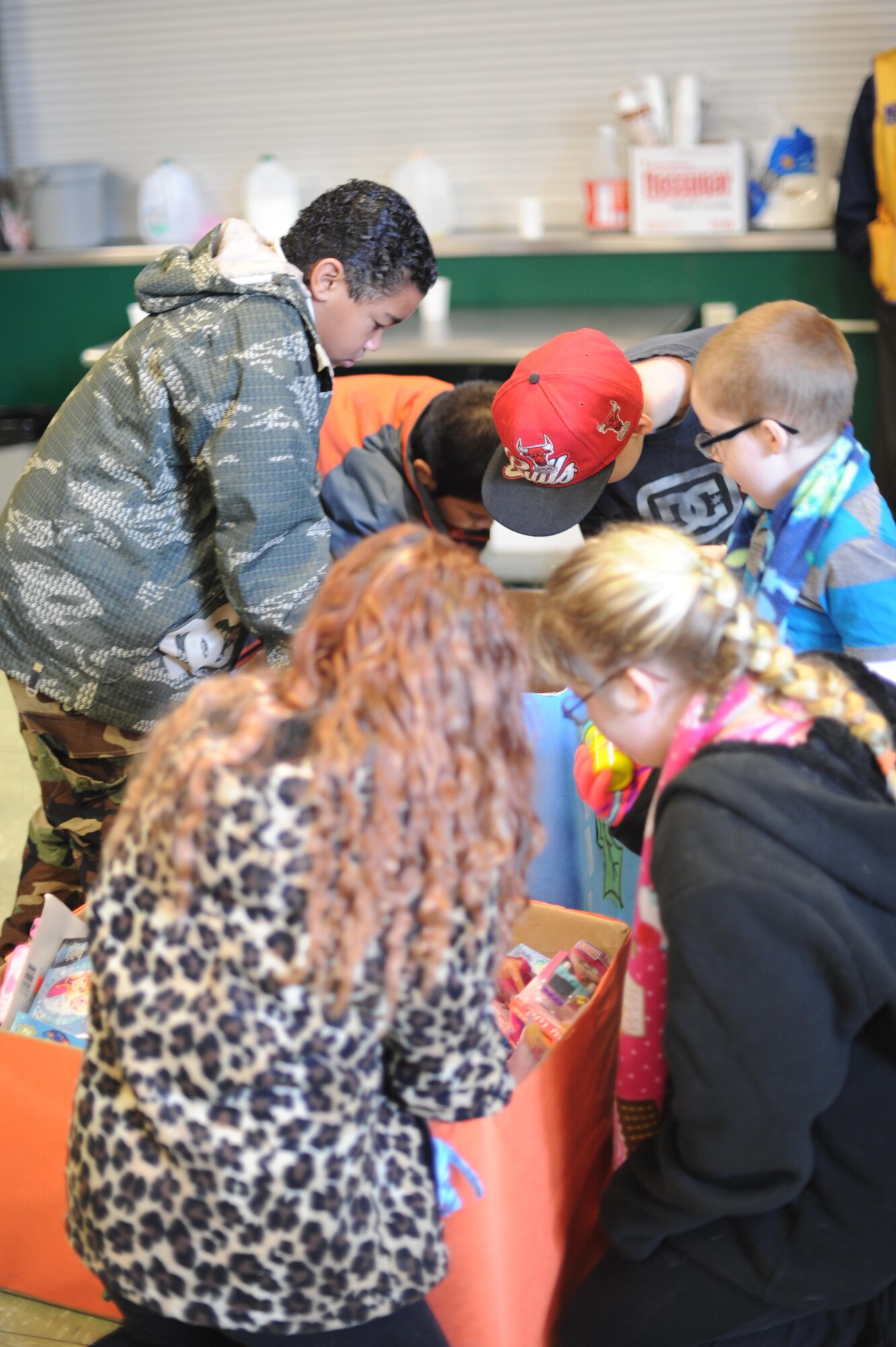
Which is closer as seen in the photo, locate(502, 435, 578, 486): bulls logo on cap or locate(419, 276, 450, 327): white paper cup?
locate(502, 435, 578, 486): bulls logo on cap

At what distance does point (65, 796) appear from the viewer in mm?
2258

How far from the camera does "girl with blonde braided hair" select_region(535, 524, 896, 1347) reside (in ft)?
3.83

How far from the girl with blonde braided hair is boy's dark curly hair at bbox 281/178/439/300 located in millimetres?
949

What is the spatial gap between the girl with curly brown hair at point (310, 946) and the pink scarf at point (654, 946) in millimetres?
235

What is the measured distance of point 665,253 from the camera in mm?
4844

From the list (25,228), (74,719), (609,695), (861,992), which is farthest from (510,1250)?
(25,228)

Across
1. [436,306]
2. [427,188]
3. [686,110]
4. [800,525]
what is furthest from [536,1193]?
[427,188]

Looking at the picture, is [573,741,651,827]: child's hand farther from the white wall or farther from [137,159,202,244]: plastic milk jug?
[137,159,202,244]: plastic milk jug

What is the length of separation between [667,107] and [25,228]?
117 inches

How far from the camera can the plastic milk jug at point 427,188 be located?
5.09 metres

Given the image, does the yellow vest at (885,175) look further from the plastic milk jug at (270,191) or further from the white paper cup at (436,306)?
the plastic milk jug at (270,191)

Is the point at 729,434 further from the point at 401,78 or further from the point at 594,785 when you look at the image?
the point at 401,78

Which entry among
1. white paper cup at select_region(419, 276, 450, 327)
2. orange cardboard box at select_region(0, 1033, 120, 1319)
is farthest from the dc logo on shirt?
white paper cup at select_region(419, 276, 450, 327)

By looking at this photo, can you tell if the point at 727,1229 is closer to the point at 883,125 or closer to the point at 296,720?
the point at 296,720
